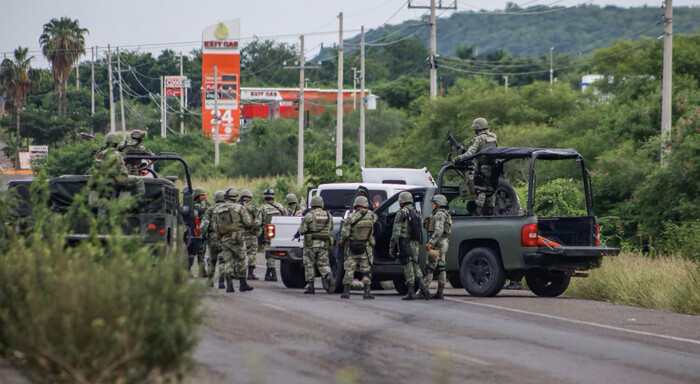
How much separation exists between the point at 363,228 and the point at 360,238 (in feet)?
0.56

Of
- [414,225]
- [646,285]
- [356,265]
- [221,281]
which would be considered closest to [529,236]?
[414,225]

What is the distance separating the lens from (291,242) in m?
20.4

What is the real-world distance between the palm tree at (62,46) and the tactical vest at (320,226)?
2569 inches

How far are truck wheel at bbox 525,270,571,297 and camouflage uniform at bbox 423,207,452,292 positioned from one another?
1.77 meters

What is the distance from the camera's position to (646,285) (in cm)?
1817

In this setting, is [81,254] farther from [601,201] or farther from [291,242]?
[601,201]

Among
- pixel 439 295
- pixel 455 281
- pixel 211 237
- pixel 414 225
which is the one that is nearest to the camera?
pixel 414 225

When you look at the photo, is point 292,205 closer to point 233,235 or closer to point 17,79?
point 233,235

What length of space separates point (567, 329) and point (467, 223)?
496 centimetres

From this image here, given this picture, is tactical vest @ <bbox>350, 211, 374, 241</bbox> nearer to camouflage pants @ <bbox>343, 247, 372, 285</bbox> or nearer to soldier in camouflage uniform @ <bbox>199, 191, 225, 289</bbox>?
camouflage pants @ <bbox>343, 247, 372, 285</bbox>

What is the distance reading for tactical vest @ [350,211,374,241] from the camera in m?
17.8

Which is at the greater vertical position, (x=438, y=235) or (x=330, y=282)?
(x=438, y=235)

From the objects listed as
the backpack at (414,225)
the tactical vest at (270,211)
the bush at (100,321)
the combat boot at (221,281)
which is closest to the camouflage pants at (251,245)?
the tactical vest at (270,211)

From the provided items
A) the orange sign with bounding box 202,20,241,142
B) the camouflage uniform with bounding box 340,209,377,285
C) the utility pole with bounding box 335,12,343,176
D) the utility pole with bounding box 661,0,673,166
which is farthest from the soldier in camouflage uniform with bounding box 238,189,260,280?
the orange sign with bounding box 202,20,241,142
